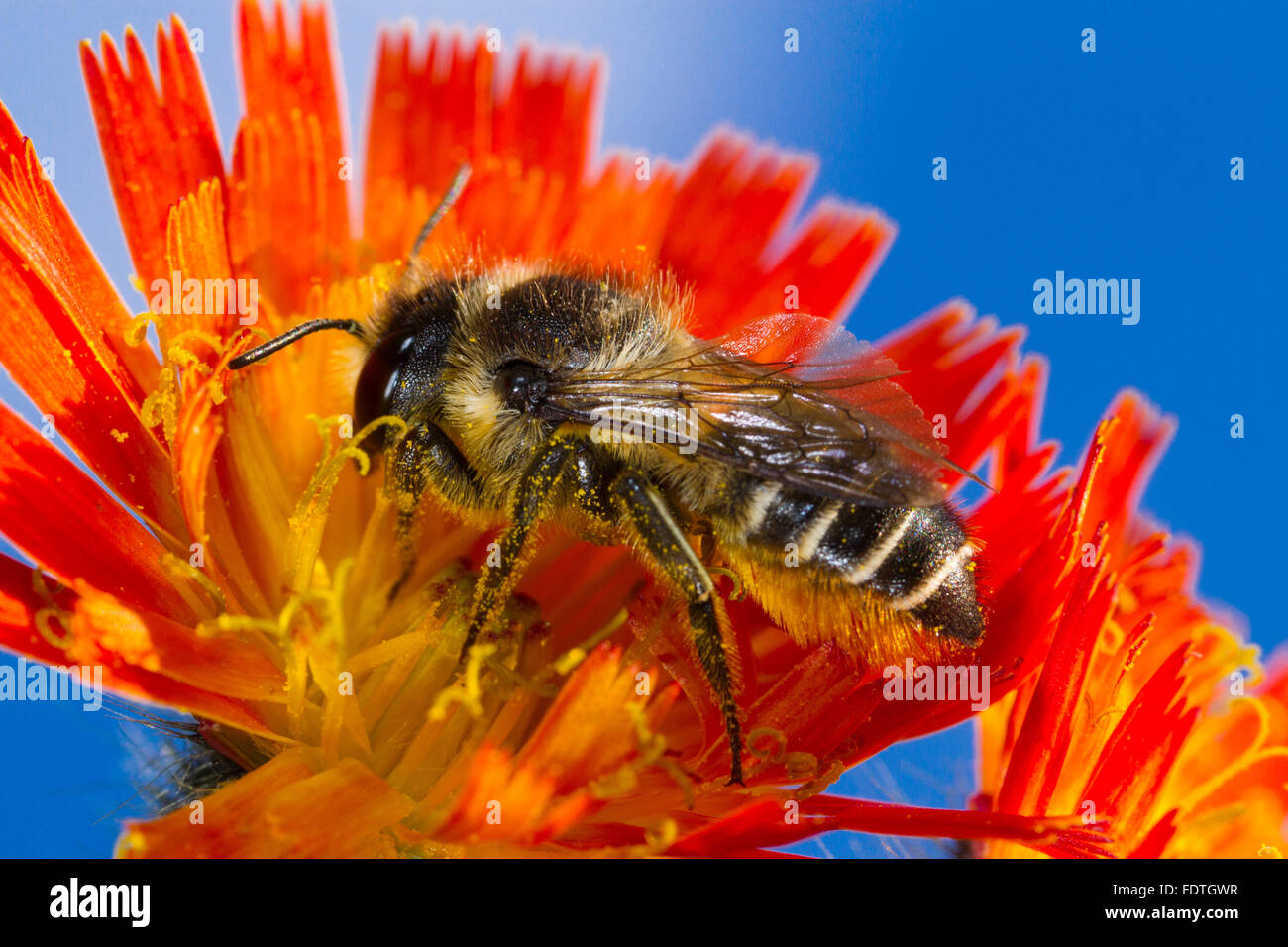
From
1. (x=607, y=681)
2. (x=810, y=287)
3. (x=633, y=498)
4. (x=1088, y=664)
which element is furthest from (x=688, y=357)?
(x=810, y=287)

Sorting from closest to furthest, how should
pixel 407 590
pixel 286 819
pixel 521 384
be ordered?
pixel 286 819 < pixel 521 384 < pixel 407 590

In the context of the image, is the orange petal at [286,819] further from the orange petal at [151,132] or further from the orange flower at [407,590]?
the orange petal at [151,132]

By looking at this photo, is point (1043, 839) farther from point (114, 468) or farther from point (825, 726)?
point (114, 468)

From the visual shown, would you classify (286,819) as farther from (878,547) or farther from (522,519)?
(878,547)

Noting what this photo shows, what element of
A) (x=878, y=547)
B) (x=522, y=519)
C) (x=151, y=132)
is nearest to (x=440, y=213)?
(x=151, y=132)

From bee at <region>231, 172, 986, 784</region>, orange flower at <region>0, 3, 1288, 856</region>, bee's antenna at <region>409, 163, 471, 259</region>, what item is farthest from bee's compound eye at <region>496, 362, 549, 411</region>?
bee's antenna at <region>409, 163, 471, 259</region>

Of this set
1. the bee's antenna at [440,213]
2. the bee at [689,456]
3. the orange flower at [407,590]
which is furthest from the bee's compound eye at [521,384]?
the bee's antenna at [440,213]

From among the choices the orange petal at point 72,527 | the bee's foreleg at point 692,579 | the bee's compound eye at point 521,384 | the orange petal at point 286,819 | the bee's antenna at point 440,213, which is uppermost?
the bee's antenna at point 440,213
